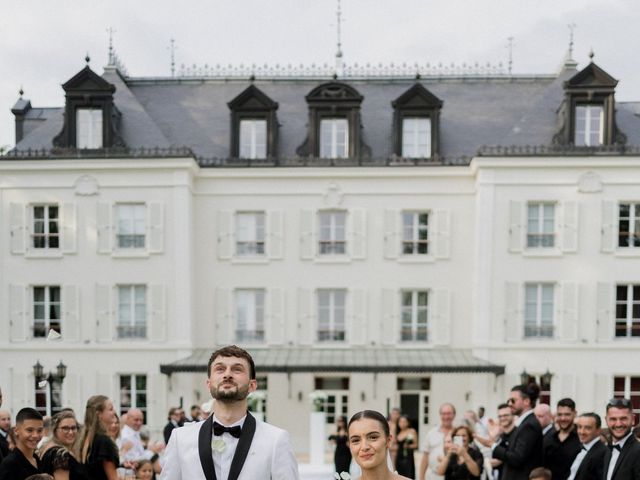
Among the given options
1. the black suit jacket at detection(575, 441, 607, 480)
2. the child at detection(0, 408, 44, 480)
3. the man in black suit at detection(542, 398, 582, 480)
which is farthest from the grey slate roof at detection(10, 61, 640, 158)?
the child at detection(0, 408, 44, 480)

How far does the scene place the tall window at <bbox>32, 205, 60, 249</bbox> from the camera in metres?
18.0

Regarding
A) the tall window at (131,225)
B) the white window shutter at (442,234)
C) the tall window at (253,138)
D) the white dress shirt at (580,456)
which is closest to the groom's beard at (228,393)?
the white dress shirt at (580,456)

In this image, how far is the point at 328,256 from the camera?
18.3 m

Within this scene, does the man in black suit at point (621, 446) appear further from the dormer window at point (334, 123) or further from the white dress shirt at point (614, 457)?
the dormer window at point (334, 123)

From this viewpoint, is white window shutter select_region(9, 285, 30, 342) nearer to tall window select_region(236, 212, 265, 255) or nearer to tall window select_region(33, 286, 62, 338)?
tall window select_region(33, 286, 62, 338)

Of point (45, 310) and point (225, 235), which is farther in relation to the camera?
point (225, 235)

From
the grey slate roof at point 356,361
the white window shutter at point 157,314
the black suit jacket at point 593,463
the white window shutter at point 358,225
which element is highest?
the white window shutter at point 358,225

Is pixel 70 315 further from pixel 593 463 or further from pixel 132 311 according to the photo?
pixel 593 463

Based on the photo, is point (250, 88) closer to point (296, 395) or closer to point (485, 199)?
point (485, 199)

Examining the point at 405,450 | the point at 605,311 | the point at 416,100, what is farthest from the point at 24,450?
the point at 605,311

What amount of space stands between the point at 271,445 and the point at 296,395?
51.2 ft

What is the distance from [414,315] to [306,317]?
10.2ft

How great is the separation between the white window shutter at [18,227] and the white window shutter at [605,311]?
16089 millimetres

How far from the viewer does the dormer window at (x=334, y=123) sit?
60.8 ft
